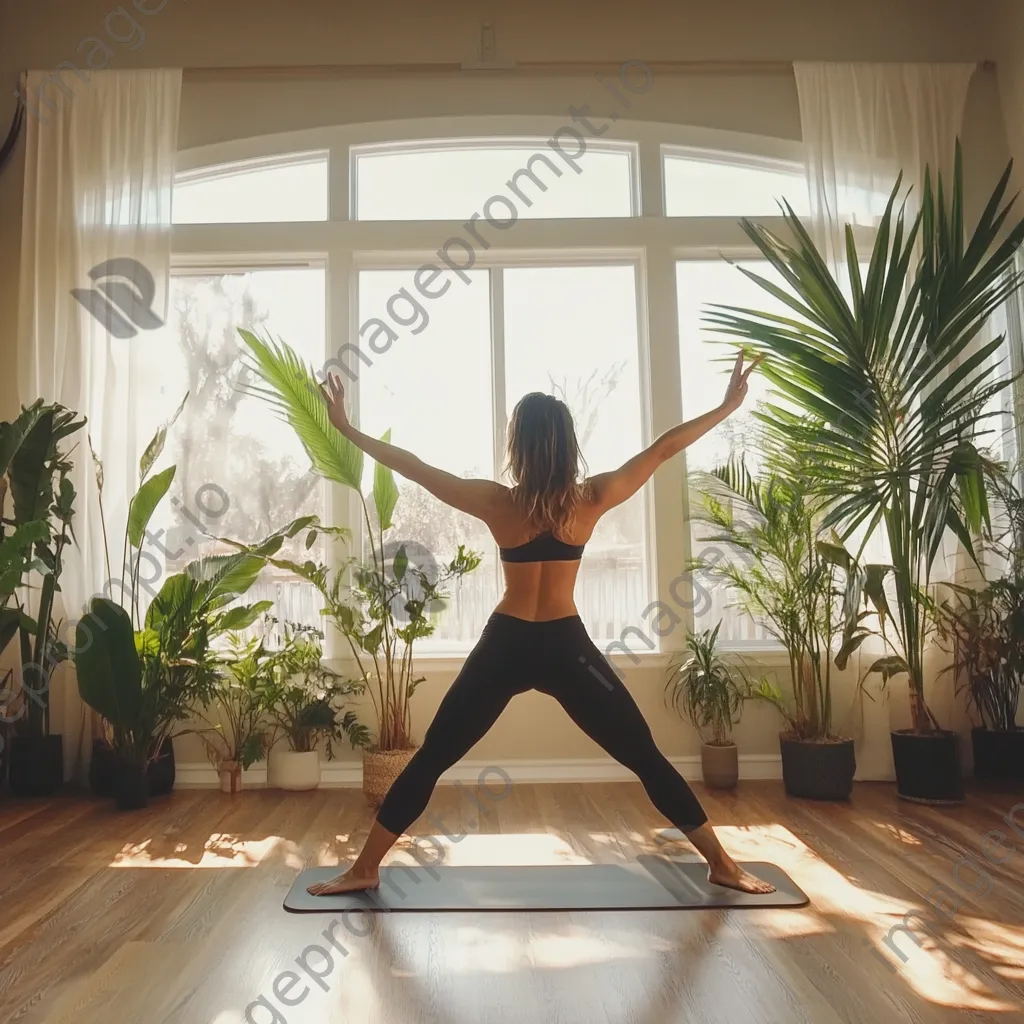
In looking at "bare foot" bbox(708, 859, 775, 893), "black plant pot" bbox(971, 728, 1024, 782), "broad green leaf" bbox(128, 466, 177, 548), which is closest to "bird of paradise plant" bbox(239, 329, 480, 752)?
"broad green leaf" bbox(128, 466, 177, 548)

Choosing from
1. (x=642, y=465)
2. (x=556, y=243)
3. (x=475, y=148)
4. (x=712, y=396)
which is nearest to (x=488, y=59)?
(x=475, y=148)

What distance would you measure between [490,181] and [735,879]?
3.45 m

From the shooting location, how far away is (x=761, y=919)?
7.35 feet

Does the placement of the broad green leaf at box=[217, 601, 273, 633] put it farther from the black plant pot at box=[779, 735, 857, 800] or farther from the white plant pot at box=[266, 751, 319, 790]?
the black plant pot at box=[779, 735, 857, 800]

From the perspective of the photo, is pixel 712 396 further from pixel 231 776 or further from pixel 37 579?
pixel 37 579

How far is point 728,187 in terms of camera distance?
14.7 feet

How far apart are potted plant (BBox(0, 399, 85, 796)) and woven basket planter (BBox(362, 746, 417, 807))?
53.3 inches

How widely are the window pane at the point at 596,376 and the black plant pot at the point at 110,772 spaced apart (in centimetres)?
200

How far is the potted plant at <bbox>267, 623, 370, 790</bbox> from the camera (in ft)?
12.4

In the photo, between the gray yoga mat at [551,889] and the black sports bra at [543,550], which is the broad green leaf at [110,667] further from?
the black sports bra at [543,550]

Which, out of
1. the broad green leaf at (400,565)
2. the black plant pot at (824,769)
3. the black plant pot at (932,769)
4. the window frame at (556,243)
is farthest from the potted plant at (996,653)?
the broad green leaf at (400,565)

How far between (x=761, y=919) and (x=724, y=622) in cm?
207

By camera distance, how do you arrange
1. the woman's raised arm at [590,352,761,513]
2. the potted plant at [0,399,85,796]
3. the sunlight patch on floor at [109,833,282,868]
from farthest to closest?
the potted plant at [0,399,85,796], the sunlight patch on floor at [109,833,282,868], the woman's raised arm at [590,352,761,513]

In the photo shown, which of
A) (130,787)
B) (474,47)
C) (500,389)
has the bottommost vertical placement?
(130,787)
